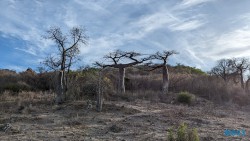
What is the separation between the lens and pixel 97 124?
859 cm

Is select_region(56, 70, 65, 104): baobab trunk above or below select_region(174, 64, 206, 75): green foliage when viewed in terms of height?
below

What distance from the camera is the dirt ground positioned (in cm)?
Result: 700

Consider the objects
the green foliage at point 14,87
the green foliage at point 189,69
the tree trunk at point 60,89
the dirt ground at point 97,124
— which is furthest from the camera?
the green foliage at point 189,69

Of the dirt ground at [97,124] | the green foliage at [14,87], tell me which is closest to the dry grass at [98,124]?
the dirt ground at [97,124]

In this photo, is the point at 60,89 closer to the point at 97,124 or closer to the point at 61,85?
the point at 61,85

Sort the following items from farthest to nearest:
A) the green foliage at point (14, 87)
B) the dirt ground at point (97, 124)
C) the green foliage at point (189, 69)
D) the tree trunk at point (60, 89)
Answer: the green foliage at point (189, 69) < the green foliage at point (14, 87) < the tree trunk at point (60, 89) < the dirt ground at point (97, 124)

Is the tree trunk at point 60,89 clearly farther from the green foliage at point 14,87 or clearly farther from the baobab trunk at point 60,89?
the green foliage at point 14,87

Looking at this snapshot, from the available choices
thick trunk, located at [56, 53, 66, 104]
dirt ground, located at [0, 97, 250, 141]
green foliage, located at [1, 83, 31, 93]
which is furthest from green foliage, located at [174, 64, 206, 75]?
dirt ground, located at [0, 97, 250, 141]

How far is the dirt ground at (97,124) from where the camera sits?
7.00 m

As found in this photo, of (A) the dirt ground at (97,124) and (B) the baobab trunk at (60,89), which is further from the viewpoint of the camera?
(B) the baobab trunk at (60,89)

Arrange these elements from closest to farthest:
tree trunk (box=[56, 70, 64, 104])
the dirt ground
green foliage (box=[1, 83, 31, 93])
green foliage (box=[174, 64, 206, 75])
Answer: the dirt ground < tree trunk (box=[56, 70, 64, 104]) < green foliage (box=[1, 83, 31, 93]) < green foliage (box=[174, 64, 206, 75])

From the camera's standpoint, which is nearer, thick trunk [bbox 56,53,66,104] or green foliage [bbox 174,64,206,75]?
thick trunk [bbox 56,53,66,104]

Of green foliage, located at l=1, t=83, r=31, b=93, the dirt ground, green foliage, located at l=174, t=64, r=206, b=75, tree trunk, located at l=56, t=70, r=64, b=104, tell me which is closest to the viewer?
the dirt ground

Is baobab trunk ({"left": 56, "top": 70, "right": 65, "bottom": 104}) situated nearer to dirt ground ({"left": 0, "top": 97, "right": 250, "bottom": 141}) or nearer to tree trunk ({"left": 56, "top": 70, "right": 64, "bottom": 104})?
tree trunk ({"left": 56, "top": 70, "right": 64, "bottom": 104})
